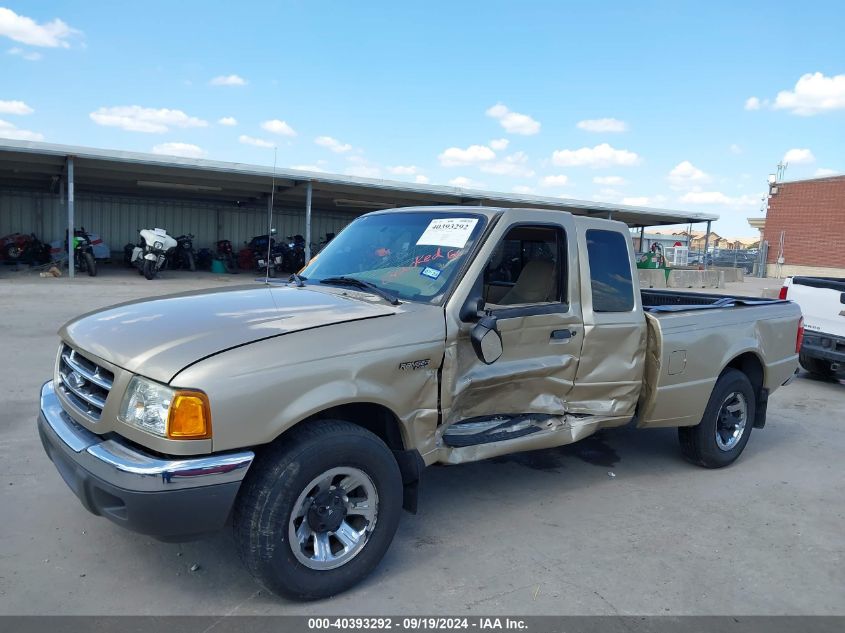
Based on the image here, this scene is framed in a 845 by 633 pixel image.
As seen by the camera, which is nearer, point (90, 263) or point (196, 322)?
point (196, 322)

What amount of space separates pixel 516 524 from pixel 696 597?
1107 millimetres

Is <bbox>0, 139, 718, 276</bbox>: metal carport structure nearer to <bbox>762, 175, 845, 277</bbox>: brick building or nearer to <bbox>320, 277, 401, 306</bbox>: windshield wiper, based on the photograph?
<bbox>320, 277, 401, 306</bbox>: windshield wiper

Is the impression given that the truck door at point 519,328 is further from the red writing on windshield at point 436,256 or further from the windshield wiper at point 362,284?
the windshield wiper at point 362,284

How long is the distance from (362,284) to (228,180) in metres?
18.0

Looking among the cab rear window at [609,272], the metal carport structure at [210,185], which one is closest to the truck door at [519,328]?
the cab rear window at [609,272]

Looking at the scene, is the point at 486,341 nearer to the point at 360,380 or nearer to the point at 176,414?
the point at 360,380

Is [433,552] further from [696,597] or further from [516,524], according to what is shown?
[696,597]

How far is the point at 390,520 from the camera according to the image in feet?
10.5

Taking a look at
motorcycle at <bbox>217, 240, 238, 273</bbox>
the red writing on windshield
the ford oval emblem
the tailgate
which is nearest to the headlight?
the ford oval emblem

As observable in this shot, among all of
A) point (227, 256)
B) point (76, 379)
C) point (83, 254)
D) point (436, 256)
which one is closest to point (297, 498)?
point (76, 379)

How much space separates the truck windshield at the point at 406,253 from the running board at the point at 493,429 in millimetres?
812

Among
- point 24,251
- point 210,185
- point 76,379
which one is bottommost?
point 24,251

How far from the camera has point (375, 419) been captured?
3.38 meters

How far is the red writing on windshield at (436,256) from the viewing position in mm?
3726
